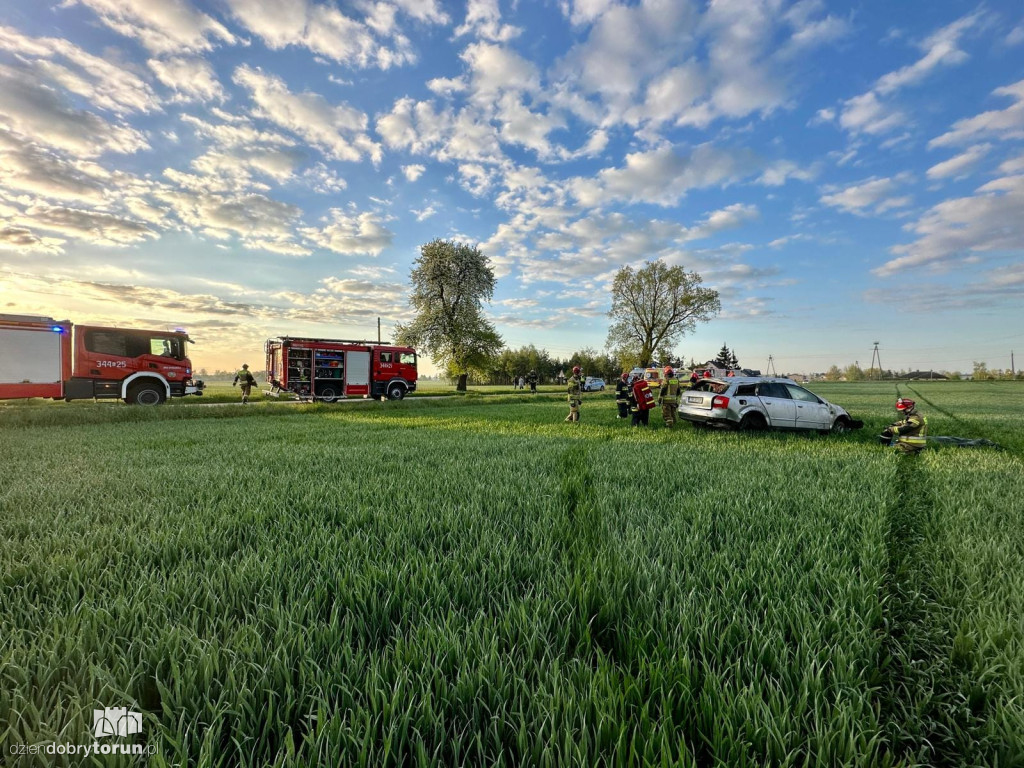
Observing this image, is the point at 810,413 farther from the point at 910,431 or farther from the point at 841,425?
the point at 910,431

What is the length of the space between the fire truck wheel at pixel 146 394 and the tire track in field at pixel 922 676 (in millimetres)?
21627

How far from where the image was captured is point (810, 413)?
9992 millimetres

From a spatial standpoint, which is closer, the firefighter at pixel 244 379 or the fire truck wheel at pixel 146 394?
the fire truck wheel at pixel 146 394

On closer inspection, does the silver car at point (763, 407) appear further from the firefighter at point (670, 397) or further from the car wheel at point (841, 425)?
the firefighter at point (670, 397)

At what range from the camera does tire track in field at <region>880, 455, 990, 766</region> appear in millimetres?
1392

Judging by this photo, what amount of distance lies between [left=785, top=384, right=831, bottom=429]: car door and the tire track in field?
8.16 m

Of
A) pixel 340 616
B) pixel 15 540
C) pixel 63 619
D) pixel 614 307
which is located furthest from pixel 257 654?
pixel 614 307

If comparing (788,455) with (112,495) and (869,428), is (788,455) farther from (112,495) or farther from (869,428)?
(112,495)

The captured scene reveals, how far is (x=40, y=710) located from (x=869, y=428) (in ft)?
51.6

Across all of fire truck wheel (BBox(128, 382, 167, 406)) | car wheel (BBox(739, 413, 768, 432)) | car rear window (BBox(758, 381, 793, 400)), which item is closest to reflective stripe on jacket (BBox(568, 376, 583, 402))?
car wheel (BBox(739, 413, 768, 432))

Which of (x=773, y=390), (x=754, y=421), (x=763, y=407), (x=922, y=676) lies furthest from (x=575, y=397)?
(x=922, y=676)

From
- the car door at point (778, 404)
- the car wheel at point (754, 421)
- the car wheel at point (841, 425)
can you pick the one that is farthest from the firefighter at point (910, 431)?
the car wheel at point (841, 425)

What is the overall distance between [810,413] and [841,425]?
1.45 metres

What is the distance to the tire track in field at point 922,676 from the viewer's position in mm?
1392
